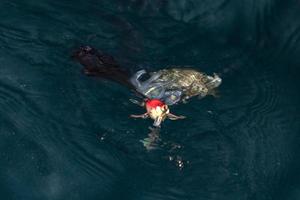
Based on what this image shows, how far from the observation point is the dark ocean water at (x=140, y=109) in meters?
5.96

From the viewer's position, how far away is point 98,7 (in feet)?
19.8

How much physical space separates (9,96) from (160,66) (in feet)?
7.47

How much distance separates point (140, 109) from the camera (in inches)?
236

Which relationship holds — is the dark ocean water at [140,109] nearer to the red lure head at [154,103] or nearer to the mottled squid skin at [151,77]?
the mottled squid skin at [151,77]

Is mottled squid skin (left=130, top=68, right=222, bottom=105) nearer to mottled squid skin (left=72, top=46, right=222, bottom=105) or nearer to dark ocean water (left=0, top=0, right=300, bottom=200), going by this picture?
mottled squid skin (left=72, top=46, right=222, bottom=105)

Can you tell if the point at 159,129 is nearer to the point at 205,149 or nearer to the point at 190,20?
the point at 205,149

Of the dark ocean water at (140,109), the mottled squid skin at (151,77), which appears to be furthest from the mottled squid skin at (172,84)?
the dark ocean water at (140,109)

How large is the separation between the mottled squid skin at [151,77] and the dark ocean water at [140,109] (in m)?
0.11

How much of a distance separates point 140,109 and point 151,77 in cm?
48

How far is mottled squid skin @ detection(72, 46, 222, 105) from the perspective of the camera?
5777 millimetres

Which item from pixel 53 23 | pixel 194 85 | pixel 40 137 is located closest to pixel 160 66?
pixel 194 85

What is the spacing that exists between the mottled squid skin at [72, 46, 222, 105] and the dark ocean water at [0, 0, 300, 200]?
0.11 m

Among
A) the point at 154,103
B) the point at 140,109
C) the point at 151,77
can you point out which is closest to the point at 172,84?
the point at 151,77

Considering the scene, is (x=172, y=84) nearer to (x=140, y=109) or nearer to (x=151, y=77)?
(x=151, y=77)
